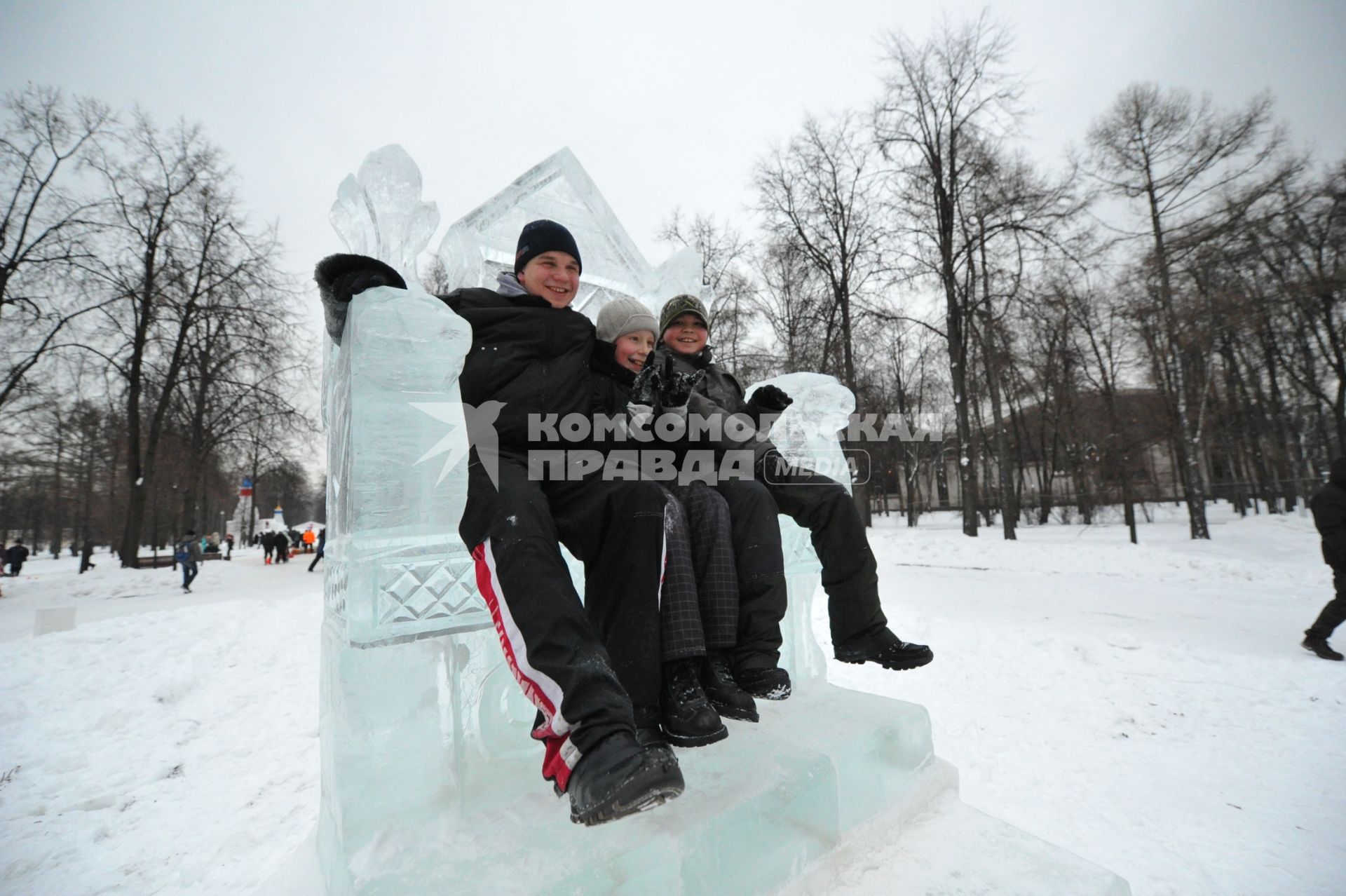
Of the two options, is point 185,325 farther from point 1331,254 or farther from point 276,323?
point 1331,254

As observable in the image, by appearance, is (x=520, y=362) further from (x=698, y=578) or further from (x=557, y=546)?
(x=698, y=578)

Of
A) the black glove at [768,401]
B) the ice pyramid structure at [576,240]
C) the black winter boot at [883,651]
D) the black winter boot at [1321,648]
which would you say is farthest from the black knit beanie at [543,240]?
the black winter boot at [1321,648]

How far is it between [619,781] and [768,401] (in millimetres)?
1535

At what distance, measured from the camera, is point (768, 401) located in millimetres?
2281

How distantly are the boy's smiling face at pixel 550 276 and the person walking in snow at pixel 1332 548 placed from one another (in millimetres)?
5987

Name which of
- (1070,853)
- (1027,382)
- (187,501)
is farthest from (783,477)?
(1027,382)

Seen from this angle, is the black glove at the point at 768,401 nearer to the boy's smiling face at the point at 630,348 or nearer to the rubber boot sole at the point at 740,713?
the boy's smiling face at the point at 630,348

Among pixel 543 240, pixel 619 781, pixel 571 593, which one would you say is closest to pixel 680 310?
pixel 543 240

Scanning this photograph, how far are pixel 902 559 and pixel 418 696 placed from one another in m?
12.0

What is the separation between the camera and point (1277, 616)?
19.1ft

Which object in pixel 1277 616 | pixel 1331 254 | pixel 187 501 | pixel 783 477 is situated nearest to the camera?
pixel 783 477

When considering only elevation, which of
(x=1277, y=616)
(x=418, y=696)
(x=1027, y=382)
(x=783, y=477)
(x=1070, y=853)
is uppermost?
(x=1027, y=382)

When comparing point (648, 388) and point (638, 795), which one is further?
point (648, 388)

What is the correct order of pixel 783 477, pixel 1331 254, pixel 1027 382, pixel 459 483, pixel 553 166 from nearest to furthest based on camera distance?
pixel 459 483 < pixel 783 477 < pixel 553 166 < pixel 1331 254 < pixel 1027 382
